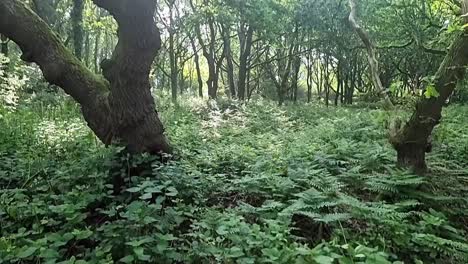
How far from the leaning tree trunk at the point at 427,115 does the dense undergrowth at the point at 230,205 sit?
0.25 metres

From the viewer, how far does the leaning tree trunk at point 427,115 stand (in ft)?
13.3

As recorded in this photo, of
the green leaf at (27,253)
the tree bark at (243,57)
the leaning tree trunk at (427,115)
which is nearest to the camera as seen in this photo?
the green leaf at (27,253)

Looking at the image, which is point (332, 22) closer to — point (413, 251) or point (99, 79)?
point (99, 79)

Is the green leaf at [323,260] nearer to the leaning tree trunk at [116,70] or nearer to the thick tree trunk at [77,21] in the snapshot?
the leaning tree trunk at [116,70]

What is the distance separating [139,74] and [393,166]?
328 centimetres

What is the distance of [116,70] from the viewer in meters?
Result: 4.62

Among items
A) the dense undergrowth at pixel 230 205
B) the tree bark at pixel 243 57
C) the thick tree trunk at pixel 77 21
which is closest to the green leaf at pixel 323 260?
the dense undergrowth at pixel 230 205

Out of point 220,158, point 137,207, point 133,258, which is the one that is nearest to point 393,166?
point 220,158

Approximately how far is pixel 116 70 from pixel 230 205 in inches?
85.0

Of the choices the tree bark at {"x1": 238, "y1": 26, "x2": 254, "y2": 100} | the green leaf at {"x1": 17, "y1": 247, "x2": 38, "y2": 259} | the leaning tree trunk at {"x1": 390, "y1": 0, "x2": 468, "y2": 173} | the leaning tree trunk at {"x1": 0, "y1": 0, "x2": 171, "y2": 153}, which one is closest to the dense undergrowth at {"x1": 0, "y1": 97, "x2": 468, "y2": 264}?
the green leaf at {"x1": 17, "y1": 247, "x2": 38, "y2": 259}

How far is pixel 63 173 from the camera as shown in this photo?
4.25 meters

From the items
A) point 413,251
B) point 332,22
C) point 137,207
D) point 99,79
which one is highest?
point 332,22

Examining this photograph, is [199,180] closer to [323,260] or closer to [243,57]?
[323,260]

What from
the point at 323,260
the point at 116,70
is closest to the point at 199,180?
the point at 116,70
